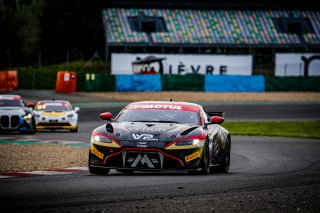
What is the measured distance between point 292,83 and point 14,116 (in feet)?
106

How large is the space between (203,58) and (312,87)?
1054 cm

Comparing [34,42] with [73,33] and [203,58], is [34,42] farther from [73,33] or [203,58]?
[203,58]

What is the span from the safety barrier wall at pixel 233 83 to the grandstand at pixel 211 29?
8.91 m

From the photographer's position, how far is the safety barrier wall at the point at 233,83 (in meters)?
51.8

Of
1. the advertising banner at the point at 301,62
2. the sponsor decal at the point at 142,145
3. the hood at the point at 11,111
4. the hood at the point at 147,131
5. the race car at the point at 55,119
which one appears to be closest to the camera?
the sponsor decal at the point at 142,145

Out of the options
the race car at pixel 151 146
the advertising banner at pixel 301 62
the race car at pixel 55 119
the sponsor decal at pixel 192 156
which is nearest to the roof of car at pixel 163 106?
the race car at pixel 151 146

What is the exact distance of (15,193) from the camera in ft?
30.7

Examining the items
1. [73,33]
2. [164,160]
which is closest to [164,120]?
[164,160]

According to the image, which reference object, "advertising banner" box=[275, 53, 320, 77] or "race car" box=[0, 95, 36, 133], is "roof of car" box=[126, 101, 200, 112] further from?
"advertising banner" box=[275, 53, 320, 77]

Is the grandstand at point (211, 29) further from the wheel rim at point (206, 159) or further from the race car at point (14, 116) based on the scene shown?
the wheel rim at point (206, 159)

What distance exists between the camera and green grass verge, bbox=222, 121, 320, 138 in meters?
28.7

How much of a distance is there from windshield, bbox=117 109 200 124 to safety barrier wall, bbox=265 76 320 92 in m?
40.8

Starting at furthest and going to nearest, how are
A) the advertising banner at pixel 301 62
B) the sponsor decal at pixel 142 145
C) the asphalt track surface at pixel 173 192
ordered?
1. the advertising banner at pixel 301 62
2. the sponsor decal at pixel 142 145
3. the asphalt track surface at pixel 173 192

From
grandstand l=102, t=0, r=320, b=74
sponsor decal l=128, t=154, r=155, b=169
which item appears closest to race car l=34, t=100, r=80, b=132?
sponsor decal l=128, t=154, r=155, b=169
